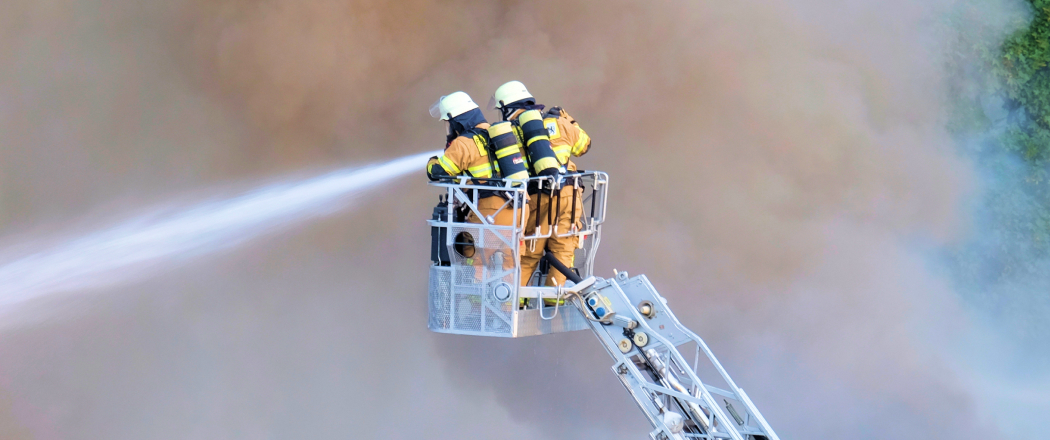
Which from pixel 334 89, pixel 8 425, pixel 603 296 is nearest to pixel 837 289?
pixel 603 296

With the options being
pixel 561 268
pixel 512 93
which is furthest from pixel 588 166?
pixel 561 268

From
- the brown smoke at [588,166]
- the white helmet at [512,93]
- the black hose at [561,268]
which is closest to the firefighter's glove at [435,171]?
the white helmet at [512,93]

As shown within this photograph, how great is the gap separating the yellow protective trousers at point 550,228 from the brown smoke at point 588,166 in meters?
3.07

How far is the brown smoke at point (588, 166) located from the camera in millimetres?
8961

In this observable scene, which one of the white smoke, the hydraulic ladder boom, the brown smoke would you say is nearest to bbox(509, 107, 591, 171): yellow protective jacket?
the hydraulic ladder boom

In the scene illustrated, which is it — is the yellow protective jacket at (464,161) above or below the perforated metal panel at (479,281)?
above

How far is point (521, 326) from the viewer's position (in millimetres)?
6008

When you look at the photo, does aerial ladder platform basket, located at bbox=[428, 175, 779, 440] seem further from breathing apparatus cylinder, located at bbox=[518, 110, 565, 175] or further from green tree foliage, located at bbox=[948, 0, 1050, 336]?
green tree foliage, located at bbox=[948, 0, 1050, 336]

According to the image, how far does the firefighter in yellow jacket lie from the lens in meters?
5.99

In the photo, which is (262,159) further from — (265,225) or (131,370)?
(131,370)

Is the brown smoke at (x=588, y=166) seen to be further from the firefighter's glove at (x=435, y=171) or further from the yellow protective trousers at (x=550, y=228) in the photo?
the firefighter's glove at (x=435, y=171)

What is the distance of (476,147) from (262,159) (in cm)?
405

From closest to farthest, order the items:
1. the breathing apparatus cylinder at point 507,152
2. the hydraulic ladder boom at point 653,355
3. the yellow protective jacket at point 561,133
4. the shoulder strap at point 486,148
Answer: the hydraulic ladder boom at point 653,355 → the breathing apparatus cylinder at point 507,152 → the shoulder strap at point 486,148 → the yellow protective jacket at point 561,133

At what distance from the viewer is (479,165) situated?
610cm
